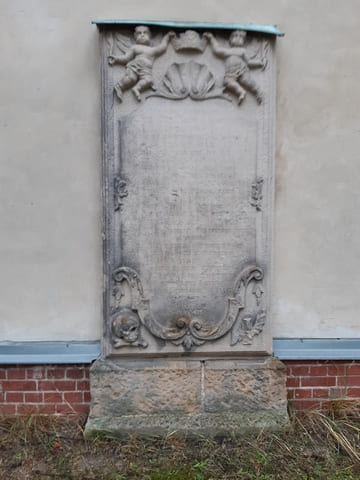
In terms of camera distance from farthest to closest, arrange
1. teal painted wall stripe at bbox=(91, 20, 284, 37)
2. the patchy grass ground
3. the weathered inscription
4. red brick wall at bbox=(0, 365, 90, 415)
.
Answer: red brick wall at bbox=(0, 365, 90, 415) → the weathered inscription → teal painted wall stripe at bbox=(91, 20, 284, 37) → the patchy grass ground

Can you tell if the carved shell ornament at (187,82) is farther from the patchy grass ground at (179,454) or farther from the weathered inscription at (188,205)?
the patchy grass ground at (179,454)

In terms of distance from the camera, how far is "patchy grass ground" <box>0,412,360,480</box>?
7.31ft

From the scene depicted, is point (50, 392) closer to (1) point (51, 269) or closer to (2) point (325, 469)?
(1) point (51, 269)

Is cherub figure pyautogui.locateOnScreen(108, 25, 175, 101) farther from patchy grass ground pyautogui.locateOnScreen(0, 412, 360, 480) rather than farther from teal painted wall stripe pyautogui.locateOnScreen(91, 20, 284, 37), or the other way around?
patchy grass ground pyautogui.locateOnScreen(0, 412, 360, 480)

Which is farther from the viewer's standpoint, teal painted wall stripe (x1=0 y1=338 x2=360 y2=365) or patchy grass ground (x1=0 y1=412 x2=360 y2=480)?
→ teal painted wall stripe (x1=0 y1=338 x2=360 y2=365)

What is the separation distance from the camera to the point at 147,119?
2525 mm

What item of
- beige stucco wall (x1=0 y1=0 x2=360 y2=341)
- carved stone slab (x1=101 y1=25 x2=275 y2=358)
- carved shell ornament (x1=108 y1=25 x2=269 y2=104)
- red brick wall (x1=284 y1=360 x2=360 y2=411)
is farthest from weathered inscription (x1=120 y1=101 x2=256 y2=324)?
red brick wall (x1=284 y1=360 x2=360 y2=411)

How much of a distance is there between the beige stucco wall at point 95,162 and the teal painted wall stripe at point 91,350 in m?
0.06

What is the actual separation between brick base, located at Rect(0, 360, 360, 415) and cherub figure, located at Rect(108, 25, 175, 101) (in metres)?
2.04

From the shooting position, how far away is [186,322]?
8.55 feet

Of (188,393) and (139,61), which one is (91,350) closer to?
(188,393)

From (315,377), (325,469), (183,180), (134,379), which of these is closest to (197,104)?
(183,180)

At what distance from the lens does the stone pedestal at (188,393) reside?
2.58 m

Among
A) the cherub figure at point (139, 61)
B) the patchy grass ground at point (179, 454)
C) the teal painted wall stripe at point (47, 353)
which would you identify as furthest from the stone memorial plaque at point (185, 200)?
the patchy grass ground at point (179, 454)
